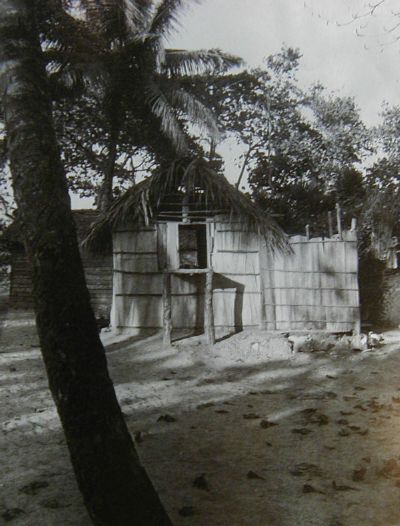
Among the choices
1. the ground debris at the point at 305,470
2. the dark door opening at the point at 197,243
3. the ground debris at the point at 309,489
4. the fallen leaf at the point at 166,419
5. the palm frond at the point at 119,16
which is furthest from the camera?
the palm frond at the point at 119,16

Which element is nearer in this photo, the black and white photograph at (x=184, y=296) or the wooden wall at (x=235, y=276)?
the black and white photograph at (x=184, y=296)

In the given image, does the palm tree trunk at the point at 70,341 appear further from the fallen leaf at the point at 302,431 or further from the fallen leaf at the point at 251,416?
the fallen leaf at the point at 251,416

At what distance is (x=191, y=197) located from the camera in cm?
1159

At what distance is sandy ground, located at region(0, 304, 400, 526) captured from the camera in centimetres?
366

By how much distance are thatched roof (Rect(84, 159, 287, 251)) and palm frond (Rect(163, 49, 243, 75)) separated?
16.6 feet

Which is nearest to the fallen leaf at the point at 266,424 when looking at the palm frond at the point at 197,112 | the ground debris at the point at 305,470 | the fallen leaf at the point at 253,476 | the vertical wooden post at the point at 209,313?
the ground debris at the point at 305,470

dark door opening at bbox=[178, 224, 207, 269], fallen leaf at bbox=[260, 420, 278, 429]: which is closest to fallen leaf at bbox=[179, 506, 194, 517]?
fallen leaf at bbox=[260, 420, 278, 429]

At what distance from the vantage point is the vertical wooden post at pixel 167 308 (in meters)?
10.4

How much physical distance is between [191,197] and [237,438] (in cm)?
718

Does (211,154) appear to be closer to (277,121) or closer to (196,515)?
(277,121)

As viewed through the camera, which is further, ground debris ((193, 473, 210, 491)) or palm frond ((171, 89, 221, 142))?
palm frond ((171, 89, 221, 142))

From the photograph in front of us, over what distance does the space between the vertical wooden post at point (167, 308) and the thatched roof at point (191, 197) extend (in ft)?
4.58

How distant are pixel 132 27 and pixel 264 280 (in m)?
8.30

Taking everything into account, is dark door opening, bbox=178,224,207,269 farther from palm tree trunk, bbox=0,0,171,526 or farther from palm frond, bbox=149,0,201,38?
palm tree trunk, bbox=0,0,171,526
